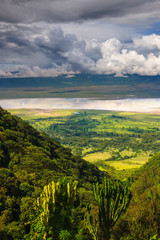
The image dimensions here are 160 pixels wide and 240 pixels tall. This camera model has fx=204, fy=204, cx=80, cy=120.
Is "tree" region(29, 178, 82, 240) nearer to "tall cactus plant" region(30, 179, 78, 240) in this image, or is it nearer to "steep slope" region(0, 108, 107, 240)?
"tall cactus plant" region(30, 179, 78, 240)

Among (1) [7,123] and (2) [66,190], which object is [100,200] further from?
(1) [7,123]

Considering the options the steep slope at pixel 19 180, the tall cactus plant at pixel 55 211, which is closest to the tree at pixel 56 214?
the tall cactus plant at pixel 55 211

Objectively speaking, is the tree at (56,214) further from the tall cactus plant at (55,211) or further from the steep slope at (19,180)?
the steep slope at (19,180)

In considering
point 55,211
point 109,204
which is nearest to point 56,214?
point 55,211

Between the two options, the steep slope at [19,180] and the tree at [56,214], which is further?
the steep slope at [19,180]

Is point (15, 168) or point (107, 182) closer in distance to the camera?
point (107, 182)

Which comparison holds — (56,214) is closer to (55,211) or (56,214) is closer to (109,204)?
(55,211)

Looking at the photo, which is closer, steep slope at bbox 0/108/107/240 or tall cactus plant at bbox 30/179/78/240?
tall cactus plant at bbox 30/179/78/240

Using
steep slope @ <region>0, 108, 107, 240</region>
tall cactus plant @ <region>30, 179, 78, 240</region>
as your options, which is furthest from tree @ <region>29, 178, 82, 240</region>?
steep slope @ <region>0, 108, 107, 240</region>

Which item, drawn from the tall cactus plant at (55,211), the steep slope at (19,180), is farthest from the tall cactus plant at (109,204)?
the steep slope at (19,180)

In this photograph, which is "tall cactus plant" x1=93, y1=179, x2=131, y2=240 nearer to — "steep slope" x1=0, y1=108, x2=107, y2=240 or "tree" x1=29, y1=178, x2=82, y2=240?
"tree" x1=29, y1=178, x2=82, y2=240

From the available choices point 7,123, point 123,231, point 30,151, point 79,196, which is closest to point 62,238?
point 123,231
